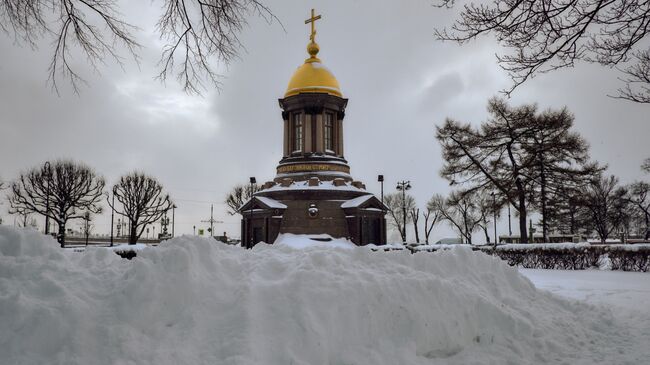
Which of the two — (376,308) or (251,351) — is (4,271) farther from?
(376,308)

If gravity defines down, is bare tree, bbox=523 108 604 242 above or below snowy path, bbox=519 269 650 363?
above

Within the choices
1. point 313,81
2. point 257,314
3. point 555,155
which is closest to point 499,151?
point 555,155

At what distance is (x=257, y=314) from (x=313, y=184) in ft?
87.0

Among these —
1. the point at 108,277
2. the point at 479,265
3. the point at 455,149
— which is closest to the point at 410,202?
the point at 455,149

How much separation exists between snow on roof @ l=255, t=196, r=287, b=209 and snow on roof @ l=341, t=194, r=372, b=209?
464 centimetres

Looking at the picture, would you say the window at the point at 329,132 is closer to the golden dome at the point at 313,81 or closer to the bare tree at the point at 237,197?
the golden dome at the point at 313,81

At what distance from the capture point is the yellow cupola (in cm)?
3459

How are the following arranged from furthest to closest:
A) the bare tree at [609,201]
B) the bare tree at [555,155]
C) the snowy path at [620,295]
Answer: the bare tree at [609,201], the bare tree at [555,155], the snowy path at [620,295]

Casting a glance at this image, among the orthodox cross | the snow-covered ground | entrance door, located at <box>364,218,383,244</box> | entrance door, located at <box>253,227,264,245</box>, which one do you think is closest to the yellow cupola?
the orthodox cross

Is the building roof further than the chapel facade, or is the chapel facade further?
the building roof

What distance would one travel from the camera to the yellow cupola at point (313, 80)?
113ft

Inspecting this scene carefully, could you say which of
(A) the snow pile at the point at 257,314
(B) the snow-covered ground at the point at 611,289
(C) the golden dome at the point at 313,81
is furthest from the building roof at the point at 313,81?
(A) the snow pile at the point at 257,314

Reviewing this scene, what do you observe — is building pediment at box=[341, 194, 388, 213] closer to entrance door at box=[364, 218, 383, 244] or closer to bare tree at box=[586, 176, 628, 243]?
entrance door at box=[364, 218, 383, 244]

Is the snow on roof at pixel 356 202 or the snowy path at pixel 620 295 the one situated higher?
the snow on roof at pixel 356 202
